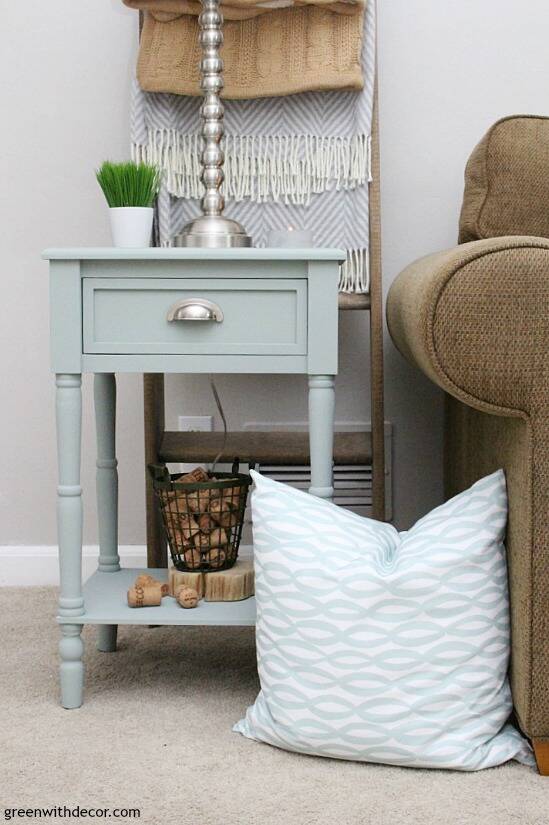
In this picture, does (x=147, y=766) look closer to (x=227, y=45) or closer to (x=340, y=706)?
(x=340, y=706)

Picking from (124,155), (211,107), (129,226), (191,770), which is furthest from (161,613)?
(124,155)

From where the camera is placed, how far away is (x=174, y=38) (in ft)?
5.68

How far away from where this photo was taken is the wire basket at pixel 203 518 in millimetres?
1437

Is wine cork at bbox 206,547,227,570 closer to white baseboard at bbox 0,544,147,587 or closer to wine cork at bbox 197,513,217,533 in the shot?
wine cork at bbox 197,513,217,533

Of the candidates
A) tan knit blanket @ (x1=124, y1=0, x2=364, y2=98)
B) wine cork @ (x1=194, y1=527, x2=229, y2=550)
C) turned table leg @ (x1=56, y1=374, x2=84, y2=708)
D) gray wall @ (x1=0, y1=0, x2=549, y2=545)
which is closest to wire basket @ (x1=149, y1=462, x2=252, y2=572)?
wine cork @ (x1=194, y1=527, x2=229, y2=550)

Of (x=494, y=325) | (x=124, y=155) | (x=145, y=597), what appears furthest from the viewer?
(x=124, y=155)

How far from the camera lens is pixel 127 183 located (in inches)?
57.1

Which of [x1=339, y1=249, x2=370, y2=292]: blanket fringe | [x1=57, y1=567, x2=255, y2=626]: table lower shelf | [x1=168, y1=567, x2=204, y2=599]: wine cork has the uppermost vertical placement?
[x1=339, y1=249, x2=370, y2=292]: blanket fringe

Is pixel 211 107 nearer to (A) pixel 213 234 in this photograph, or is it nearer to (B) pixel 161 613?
(A) pixel 213 234

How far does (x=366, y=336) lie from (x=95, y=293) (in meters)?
0.74

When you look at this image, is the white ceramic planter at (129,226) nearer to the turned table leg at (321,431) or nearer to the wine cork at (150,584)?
the turned table leg at (321,431)

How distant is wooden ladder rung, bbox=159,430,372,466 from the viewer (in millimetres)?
1747

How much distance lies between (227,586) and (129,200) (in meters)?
0.57

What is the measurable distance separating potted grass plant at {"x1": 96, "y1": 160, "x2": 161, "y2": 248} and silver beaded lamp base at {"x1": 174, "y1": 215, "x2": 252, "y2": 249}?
0.07 metres
